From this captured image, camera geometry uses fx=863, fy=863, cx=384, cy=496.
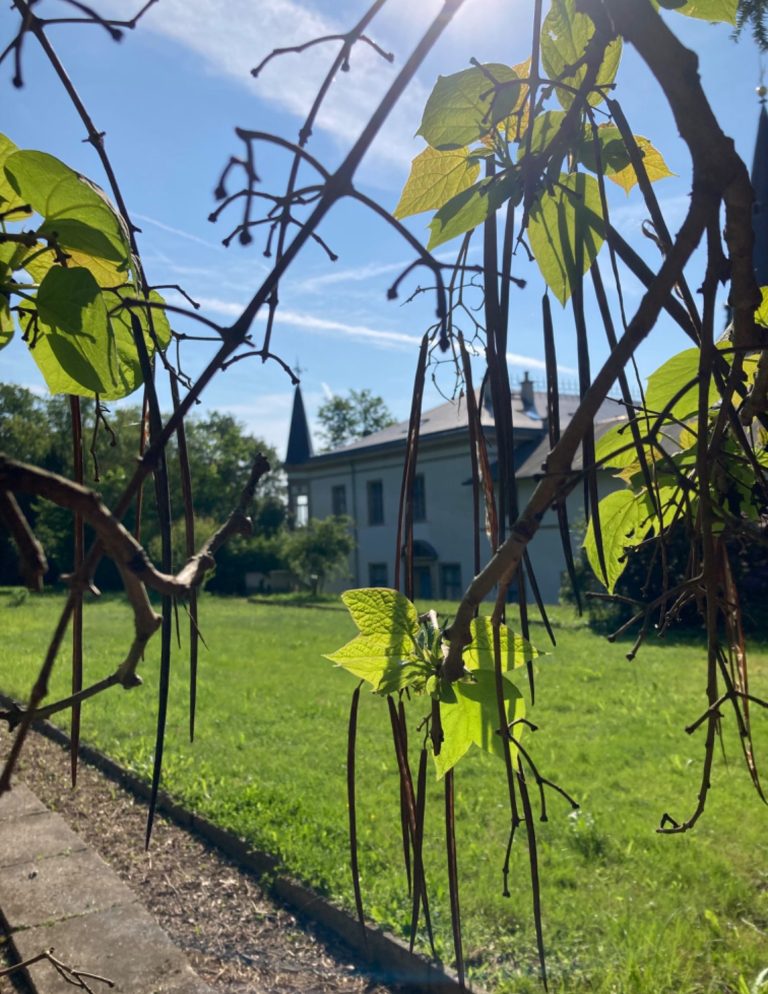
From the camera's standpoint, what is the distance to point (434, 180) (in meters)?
0.61

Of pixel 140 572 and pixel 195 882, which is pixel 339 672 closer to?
pixel 195 882

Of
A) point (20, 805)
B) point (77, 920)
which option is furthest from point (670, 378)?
point (20, 805)

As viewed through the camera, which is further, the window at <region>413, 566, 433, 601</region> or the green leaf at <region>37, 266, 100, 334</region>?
the window at <region>413, 566, 433, 601</region>

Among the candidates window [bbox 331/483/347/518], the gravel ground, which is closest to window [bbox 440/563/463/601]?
window [bbox 331/483/347/518]

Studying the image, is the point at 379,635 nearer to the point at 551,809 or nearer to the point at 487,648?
the point at 487,648

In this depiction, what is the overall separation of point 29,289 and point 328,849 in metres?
3.06

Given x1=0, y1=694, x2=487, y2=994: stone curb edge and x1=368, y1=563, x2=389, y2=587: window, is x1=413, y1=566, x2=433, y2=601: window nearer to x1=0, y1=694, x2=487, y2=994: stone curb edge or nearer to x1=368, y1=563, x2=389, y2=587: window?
x1=368, y1=563, x2=389, y2=587: window

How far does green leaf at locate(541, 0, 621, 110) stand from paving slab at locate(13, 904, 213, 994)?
7.51 feet

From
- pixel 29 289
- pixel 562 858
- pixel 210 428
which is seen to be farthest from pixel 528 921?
pixel 210 428

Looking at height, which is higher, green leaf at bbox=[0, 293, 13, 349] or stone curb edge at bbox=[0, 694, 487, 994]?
green leaf at bbox=[0, 293, 13, 349]

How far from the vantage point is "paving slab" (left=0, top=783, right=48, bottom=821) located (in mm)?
3607

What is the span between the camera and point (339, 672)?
22.0 ft

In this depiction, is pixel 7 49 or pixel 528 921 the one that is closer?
pixel 7 49

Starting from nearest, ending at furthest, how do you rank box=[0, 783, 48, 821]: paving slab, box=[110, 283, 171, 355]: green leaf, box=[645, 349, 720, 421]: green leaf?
box=[110, 283, 171, 355]: green leaf < box=[645, 349, 720, 421]: green leaf < box=[0, 783, 48, 821]: paving slab
